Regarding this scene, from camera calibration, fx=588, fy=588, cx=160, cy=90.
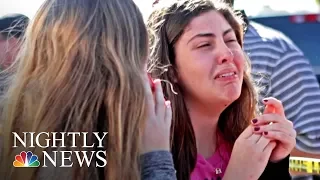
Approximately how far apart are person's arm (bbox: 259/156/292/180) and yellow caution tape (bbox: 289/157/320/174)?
0.98ft

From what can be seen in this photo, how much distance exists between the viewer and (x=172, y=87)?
70.1 inches

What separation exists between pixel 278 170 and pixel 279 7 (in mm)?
2091

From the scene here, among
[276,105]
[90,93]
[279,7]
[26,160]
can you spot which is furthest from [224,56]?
[279,7]

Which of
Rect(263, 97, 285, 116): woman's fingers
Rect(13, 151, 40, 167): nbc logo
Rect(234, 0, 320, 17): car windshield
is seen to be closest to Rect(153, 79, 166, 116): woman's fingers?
Rect(13, 151, 40, 167): nbc logo

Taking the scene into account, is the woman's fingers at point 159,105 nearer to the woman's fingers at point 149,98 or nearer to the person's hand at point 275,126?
the woman's fingers at point 149,98

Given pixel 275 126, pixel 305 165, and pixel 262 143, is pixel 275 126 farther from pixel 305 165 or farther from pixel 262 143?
pixel 305 165

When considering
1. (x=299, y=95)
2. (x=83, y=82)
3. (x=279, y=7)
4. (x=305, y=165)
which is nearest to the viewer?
(x=83, y=82)

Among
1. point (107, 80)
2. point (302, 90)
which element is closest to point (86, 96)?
point (107, 80)

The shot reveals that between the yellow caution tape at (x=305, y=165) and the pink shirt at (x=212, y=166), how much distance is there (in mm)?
344

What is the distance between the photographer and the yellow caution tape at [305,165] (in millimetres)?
1993

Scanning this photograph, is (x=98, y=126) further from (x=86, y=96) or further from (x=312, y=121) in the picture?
(x=312, y=121)

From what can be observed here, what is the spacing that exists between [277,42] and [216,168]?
64cm

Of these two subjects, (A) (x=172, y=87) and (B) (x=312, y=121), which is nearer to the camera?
(A) (x=172, y=87)

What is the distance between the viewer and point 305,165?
2.00 metres
